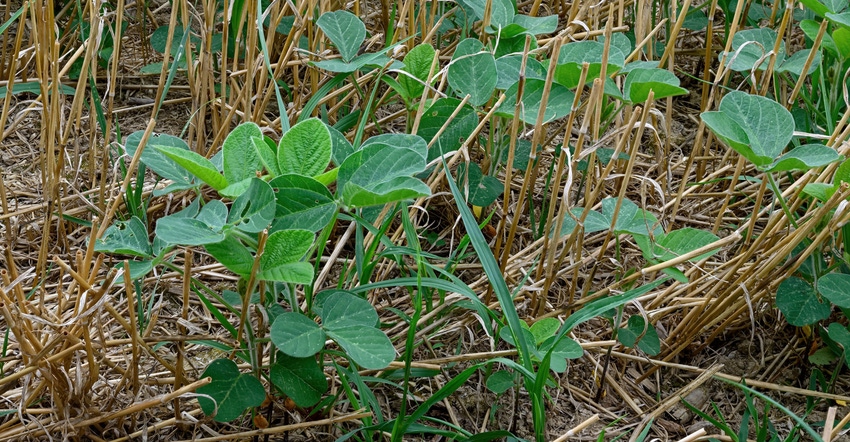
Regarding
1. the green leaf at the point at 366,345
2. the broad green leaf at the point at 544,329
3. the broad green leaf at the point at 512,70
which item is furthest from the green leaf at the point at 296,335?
the broad green leaf at the point at 512,70

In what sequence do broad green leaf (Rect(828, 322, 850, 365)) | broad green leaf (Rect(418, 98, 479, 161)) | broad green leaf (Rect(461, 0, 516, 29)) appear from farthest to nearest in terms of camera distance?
broad green leaf (Rect(461, 0, 516, 29)), broad green leaf (Rect(418, 98, 479, 161)), broad green leaf (Rect(828, 322, 850, 365))

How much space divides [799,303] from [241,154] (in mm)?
924

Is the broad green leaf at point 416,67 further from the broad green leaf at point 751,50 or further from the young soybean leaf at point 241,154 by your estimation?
the broad green leaf at point 751,50

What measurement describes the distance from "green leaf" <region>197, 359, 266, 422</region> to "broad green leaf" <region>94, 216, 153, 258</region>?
0.19m

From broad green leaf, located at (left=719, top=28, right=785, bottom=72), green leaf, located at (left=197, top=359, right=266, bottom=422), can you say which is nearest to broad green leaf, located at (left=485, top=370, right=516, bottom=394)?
green leaf, located at (left=197, top=359, right=266, bottom=422)

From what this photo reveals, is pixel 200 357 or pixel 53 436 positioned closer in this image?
pixel 53 436

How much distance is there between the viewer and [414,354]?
1347 millimetres

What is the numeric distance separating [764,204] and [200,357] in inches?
49.1

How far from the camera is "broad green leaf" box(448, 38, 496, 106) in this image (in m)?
1.34

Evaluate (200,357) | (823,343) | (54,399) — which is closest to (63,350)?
(54,399)

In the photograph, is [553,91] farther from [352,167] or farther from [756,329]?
[756,329]

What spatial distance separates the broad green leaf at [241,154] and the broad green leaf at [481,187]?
0.50 metres

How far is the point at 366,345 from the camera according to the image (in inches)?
39.9

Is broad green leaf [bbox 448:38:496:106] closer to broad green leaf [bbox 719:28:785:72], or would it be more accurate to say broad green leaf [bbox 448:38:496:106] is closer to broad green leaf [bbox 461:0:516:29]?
broad green leaf [bbox 461:0:516:29]
